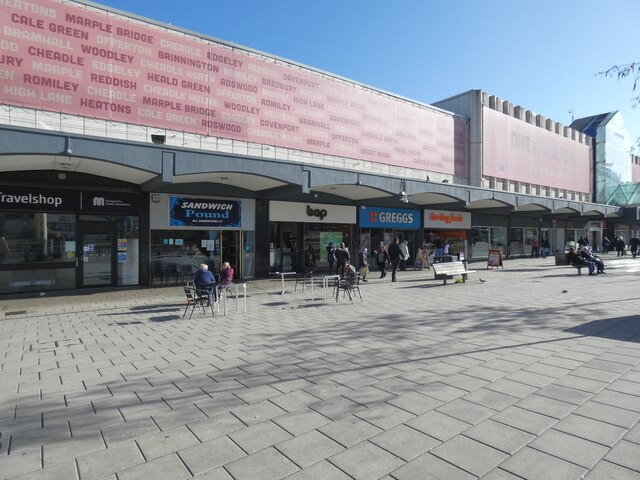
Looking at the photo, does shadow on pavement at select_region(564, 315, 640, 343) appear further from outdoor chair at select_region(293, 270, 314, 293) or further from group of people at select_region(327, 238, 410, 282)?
outdoor chair at select_region(293, 270, 314, 293)

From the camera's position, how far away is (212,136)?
14.7m

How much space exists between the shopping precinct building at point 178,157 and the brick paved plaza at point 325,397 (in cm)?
470

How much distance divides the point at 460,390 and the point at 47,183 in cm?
1302

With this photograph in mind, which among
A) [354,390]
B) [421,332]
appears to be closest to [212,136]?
[421,332]

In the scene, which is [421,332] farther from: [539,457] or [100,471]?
[100,471]

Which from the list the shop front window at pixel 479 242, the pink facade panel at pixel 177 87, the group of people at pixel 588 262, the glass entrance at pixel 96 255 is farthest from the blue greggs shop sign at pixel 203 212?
the shop front window at pixel 479 242

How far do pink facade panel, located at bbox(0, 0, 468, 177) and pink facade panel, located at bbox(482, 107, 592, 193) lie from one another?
878 centimetres

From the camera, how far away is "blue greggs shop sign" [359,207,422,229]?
19.8 meters

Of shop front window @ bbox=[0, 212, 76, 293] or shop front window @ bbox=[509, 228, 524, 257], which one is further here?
shop front window @ bbox=[509, 228, 524, 257]

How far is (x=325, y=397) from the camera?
425 cm

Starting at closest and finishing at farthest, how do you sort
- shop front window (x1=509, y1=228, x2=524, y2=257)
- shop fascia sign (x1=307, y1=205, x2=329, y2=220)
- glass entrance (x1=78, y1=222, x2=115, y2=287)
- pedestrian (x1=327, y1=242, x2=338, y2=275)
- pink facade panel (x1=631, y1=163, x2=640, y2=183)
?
glass entrance (x1=78, y1=222, x2=115, y2=287)
pedestrian (x1=327, y1=242, x2=338, y2=275)
shop fascia sign (x1=307, y1=205, x2=329, y2=220)
shop front window (x1=509, y1=228, x2=524, y2=257)
pink facade panel (x1=631, y1=163, x2=640, y2=183)

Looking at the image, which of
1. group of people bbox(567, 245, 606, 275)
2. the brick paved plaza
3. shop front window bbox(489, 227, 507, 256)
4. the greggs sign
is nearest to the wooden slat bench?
the brick paved plaza

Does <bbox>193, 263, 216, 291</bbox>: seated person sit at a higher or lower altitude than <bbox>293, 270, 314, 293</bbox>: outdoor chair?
higher

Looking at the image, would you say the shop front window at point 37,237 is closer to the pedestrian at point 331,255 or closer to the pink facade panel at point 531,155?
the pedestrian at point 331,255
